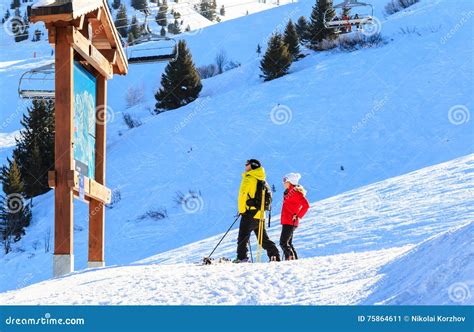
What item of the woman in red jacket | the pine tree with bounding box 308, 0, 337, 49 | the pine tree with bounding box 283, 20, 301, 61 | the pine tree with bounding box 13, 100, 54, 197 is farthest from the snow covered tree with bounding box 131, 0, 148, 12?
the woman in red jacket

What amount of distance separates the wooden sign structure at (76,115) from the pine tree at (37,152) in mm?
13533

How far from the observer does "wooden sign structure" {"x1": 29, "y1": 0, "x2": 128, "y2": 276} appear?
371 inches

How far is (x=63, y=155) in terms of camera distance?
373 inches

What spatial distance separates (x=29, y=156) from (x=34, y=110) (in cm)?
145

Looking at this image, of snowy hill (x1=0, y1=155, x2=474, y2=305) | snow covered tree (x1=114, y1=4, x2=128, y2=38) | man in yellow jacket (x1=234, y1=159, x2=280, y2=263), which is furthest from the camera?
snow covered tree (x1=114, y1=4, x2=128, y2=38)

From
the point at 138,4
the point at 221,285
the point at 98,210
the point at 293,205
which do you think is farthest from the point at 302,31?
the point at 138,4

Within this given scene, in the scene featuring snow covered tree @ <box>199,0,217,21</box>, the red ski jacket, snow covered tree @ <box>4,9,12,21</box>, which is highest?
snow covered tree @ <box>199,0,217,21</box>

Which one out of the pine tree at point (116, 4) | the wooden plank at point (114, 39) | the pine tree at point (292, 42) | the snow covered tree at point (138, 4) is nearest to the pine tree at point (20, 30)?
the pine tree at point (116, 4)

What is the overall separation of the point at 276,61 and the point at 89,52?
2030 cm

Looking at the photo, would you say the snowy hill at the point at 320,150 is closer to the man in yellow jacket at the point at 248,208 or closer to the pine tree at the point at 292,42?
the pine tree at the point at 292,42

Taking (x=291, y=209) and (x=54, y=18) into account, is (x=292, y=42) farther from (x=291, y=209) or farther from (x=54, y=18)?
(x=54, y=18)

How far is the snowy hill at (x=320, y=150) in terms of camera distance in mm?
15078

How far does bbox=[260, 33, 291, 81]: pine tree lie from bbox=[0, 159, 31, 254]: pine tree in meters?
10.5

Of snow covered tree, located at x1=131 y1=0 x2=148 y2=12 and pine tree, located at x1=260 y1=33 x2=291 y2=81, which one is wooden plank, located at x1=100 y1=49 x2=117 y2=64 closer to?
pine tree, located at x1=260 y1=33 x2=291 y2=81
